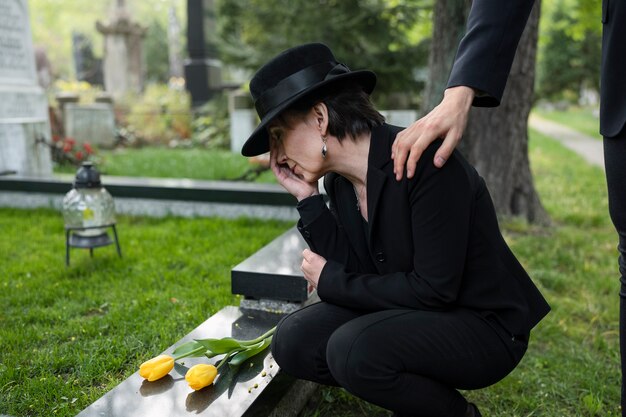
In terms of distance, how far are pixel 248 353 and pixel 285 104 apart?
0.97 m

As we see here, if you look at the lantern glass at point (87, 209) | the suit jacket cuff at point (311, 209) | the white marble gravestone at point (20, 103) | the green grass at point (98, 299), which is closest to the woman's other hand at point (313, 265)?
the suit jacket cuff at point (311, 209)

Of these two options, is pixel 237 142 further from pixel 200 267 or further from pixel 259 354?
pixel 259 354

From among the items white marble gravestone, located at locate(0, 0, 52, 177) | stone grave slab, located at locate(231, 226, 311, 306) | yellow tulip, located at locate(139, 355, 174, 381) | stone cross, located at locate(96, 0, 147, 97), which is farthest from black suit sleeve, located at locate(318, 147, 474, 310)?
stone cross, located at locate(96, 0, 147, 97)

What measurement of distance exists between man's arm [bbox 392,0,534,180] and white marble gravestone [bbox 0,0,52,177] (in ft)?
19.7

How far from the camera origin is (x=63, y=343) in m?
2.91

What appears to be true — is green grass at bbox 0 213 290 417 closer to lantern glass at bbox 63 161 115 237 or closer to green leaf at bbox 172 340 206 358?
lantern glass at bbox 63 161 115 237

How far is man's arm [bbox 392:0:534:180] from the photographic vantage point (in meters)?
1.70

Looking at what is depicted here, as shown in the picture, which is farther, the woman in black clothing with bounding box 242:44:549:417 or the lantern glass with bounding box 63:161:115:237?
the lantern glass with bounding box 63:161:115:237

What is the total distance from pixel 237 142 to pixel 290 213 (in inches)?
255

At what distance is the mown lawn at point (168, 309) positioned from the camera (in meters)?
2.51

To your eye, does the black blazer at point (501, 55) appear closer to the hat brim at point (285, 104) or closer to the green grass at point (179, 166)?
the hat brim at point (285, 104)

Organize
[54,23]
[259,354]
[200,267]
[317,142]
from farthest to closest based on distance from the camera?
[54,23] < [200,267] < [259,354] < [317,142]

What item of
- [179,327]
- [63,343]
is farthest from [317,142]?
[63,343]

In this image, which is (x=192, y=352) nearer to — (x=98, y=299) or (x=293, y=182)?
(x=293, y=182)
